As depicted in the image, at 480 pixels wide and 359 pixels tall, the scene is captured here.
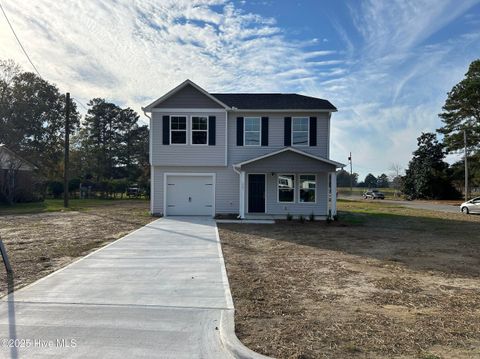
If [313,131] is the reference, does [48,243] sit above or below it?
below

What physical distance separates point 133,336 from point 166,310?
92cm

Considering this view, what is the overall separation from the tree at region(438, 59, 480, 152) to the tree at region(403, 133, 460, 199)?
360 cm

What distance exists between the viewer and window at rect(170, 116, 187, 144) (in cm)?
1867

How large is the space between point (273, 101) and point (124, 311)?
16590 millimetres

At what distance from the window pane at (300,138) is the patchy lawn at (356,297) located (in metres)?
8.01

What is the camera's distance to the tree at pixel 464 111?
41.9 m

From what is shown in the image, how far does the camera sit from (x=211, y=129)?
1869cm

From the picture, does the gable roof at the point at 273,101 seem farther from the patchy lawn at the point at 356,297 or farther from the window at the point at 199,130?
the patchy lawn at the point at 356,297

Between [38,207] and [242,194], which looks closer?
[242,194]

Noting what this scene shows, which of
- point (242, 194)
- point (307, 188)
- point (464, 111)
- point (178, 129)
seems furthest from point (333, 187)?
point (464, 111)

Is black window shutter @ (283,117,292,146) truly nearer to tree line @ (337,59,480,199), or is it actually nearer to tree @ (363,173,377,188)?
tree line @ (337,59,480,199)

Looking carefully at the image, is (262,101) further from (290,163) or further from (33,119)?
(33,119)

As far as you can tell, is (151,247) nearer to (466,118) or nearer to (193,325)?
(193,325)

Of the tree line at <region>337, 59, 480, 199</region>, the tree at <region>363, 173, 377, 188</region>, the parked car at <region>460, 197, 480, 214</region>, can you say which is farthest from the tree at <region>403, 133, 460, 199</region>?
the tree at <region>363, 173, 377, 188</region>
